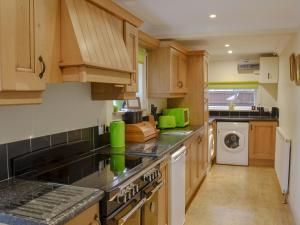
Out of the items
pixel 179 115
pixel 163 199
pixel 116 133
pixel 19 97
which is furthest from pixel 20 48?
pixel 179 115

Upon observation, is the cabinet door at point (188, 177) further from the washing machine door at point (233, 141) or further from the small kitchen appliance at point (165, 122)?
the washing machine door at point (233, 141)

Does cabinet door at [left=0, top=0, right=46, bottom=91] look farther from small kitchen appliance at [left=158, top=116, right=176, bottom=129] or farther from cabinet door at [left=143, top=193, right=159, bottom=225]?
small kitchen appliance at [left=158, top=116, right=176, bottom=129]

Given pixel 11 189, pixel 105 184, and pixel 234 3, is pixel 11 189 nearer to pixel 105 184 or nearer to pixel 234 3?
pixel 105 184

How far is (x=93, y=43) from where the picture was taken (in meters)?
1.82

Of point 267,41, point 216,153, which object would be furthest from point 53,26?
point 216,153

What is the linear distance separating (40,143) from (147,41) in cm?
191

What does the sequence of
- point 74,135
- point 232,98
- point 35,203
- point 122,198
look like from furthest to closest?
1. point 232,98
2. point 74,135
3. point 122,198
4. point 35,203

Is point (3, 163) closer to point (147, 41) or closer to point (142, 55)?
point (147, 41)

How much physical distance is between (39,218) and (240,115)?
18.2ft

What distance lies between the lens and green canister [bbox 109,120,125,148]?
2656mm

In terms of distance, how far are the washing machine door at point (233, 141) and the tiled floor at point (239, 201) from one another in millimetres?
577

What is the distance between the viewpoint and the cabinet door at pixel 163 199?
2433 mm

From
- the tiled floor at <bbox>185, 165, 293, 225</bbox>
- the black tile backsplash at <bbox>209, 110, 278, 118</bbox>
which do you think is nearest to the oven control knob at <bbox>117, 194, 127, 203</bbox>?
the tiled floor at <bbox>185, 165, 293, 225</bbox>

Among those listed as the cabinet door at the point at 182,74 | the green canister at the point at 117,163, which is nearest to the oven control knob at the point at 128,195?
the green canister at the point at 117,163
